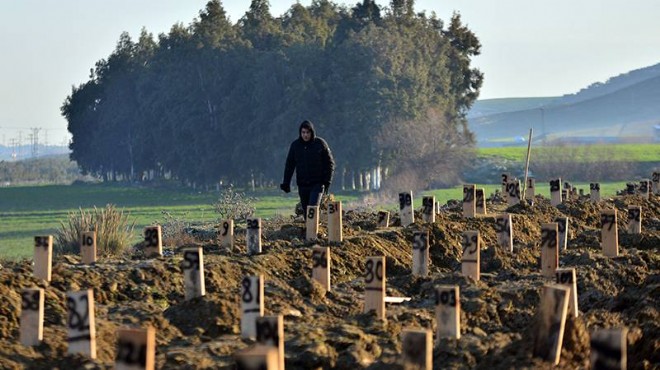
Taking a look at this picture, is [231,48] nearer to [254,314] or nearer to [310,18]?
[310,18]

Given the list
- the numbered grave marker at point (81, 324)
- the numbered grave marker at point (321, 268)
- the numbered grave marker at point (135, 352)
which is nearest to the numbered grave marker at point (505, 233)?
the numbered grave marker at point (321, 268)

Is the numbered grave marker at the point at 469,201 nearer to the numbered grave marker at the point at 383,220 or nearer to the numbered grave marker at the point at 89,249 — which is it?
the numbered grave marker at the point at 383,220

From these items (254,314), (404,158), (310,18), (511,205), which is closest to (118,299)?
(254,314)

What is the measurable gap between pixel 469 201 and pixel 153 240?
7194mm

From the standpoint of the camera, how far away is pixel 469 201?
22.7 metres

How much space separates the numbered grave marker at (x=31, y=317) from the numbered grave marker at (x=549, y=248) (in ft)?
18.6

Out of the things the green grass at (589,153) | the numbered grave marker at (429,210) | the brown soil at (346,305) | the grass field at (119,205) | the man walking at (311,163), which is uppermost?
the green grass at (589,153)

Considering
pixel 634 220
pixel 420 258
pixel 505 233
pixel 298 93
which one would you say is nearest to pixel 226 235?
pixel 505 233

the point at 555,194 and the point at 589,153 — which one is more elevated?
the point at 589,153

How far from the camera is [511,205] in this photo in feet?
87.7

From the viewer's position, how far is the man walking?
71.0 ft

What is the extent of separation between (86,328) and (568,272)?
12.2ft

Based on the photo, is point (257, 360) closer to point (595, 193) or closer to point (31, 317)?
point (31, 317)

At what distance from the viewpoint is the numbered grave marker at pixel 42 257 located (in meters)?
13.8
